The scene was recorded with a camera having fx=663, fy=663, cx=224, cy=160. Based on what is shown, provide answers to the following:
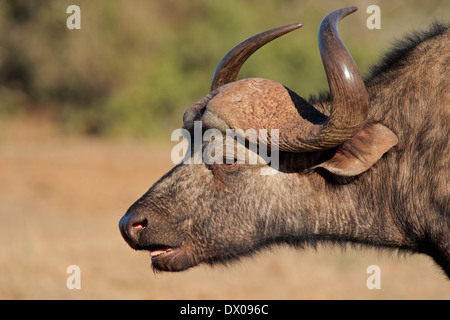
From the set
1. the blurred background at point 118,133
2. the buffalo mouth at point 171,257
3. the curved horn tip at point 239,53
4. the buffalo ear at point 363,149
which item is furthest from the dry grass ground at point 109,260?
the curved horn tip at point 239,53

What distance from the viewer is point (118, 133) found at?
20312 millimetres

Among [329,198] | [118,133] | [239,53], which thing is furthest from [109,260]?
[118,133]

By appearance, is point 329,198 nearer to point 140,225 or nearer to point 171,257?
point 171,257

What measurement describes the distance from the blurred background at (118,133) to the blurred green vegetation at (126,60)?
44 millimetres

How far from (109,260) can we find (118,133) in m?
11.5

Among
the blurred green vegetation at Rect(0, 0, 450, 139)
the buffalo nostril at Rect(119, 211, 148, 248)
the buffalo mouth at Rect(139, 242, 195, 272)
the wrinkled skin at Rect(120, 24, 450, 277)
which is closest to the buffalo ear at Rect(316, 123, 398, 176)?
the wrinkled skin at Rect(120, 24, 450, 277)

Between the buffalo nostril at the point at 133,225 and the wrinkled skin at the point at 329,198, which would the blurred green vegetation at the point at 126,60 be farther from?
the buffalo nostril at the point at 133,225

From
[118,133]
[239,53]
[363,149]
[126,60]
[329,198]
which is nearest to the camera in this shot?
[363,149]

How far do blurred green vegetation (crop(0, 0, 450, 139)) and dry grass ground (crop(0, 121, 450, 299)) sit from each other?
5.83 meters

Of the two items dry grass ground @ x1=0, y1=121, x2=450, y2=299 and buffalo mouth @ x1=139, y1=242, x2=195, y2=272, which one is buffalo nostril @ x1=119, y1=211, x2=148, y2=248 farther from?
dry grass ground @ x1=0, y1=121, x2=450, y2=299
